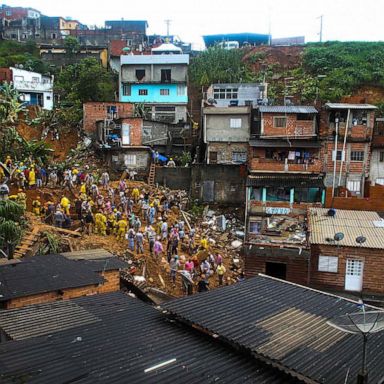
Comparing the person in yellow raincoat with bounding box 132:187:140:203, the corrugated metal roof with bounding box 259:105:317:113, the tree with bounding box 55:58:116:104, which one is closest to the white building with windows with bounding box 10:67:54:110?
the tree with bounding box 55:58:116:104

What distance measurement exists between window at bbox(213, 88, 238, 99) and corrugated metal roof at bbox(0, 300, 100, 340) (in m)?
36.0

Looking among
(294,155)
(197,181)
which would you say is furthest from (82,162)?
(294,155)

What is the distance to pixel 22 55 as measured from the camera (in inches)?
2223

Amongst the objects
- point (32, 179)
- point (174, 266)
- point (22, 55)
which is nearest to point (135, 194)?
point (32, 179)

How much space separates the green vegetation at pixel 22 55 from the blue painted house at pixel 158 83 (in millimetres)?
12823

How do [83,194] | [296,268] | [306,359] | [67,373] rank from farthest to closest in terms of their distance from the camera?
[83,194] < [296,268] < [306,359] < [67,373]

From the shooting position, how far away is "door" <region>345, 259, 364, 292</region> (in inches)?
886

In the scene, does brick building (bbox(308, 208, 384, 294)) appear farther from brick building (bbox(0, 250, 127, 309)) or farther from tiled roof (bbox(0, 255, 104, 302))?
tiled roof (bbox(0, 255, 104, 302))

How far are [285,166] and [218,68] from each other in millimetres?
22894

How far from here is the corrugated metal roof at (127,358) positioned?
8.06 metres

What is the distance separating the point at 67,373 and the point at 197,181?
27.9 metres

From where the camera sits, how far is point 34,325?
34.5 ft

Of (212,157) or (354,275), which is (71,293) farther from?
(212,157)

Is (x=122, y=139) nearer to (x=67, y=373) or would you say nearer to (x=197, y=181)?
(x=197, y=181)
